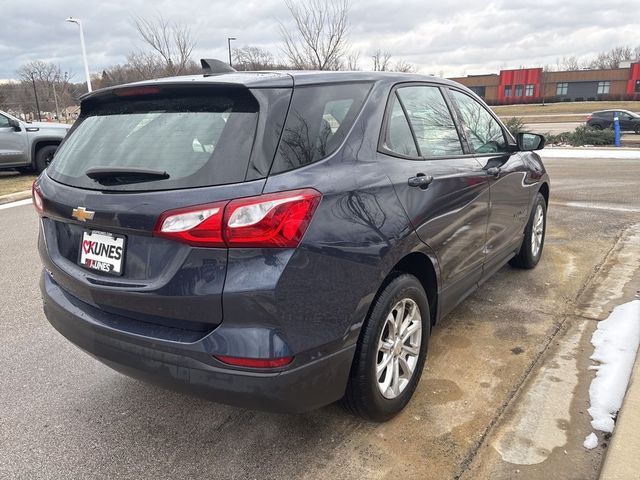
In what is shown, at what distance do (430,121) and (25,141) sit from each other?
11492mm

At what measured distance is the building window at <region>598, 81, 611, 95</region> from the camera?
7112 cm

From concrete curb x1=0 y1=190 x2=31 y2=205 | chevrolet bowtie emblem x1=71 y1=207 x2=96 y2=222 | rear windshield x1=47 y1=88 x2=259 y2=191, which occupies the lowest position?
concrete curb x1=0 y1=190 x2=31 y2=205

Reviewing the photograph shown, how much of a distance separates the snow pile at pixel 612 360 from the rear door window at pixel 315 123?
189 cm

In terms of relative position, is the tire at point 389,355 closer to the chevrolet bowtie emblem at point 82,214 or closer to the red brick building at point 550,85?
the chevrolet bowtie emblem at point 82,214

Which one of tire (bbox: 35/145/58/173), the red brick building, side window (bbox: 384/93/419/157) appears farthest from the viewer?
the red brick building

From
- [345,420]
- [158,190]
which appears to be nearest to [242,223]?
[158,190]

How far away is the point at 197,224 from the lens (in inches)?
77.4

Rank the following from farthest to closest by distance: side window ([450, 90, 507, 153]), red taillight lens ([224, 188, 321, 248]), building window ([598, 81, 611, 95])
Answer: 1. building window ([598, 81, 611, 95])
2. side window ([450, 90, 507, 153])
3. red taillight lens ([224, 188, 321, 248])

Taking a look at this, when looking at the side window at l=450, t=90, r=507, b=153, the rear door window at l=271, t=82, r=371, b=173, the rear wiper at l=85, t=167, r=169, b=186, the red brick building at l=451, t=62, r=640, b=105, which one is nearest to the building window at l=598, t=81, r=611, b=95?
the red brick building at l=451, t=62, r=640, b=105

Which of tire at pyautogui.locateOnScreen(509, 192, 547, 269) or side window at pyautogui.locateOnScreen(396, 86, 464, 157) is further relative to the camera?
tire at pyautogui.locateOnScreen(509, 192, 547, 269)

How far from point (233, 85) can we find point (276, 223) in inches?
26.1

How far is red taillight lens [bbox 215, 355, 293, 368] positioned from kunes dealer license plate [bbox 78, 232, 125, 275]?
0.61 metres

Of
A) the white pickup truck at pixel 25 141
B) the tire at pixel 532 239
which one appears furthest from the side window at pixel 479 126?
the white pickup truck at pixel 25 141

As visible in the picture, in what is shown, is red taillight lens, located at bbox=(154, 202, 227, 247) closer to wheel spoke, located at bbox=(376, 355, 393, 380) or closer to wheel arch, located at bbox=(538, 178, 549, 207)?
wheel spoke, located at bbox=(376, 355, 393, 380)
